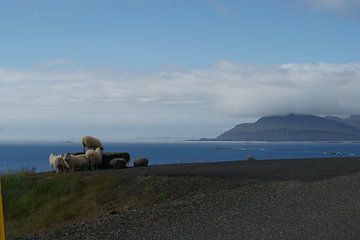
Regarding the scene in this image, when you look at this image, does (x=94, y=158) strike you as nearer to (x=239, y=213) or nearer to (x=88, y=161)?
(x=88, y=161)

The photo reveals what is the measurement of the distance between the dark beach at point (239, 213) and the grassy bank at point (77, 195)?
144 mm

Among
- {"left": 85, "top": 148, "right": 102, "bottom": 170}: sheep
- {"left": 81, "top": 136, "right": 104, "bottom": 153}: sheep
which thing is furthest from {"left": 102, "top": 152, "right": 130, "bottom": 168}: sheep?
{"left": 81, "top": 136, "right": 104, "bottom": 153}: sheep

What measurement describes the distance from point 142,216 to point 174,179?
725 cm

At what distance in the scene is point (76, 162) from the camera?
2845 cm

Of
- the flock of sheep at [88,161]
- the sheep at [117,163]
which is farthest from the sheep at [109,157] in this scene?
the sheep at [117,163]

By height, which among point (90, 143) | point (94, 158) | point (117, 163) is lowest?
point (117, 163)

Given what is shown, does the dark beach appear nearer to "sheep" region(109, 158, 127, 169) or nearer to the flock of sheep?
the flock of sheep

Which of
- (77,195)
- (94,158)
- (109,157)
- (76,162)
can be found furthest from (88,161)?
(77,195)

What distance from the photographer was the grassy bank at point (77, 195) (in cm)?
1762

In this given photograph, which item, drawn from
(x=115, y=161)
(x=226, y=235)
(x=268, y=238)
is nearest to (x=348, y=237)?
(x=268, y=238)

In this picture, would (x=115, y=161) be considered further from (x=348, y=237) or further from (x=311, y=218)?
(x=348, y=237)

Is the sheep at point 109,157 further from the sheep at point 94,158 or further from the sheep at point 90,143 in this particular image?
the sheep at point 90,143

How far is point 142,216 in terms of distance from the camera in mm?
13078

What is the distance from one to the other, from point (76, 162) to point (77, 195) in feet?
23.7
